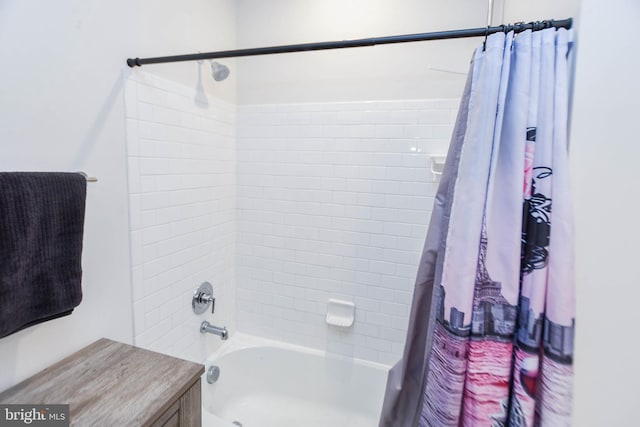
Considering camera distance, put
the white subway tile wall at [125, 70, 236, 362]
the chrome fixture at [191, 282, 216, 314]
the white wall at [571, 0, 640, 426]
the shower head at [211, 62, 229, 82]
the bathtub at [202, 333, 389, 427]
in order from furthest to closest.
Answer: the bathtub at [202, 333, 389, 427] → the chrome fixture at [191, 282, 216, 314] → the shower head at [211, 62, 229, 82] → the white subway tile wall at [125, 70, 236, 362] → the white wall at [571, 0, 640, 426]

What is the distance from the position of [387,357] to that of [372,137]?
138 centimetres

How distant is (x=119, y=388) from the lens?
37.6 inches

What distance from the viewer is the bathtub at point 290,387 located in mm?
1916

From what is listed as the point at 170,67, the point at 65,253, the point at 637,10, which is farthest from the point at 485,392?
the point at 170,67

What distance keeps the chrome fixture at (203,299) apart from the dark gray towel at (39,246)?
0.81 metres

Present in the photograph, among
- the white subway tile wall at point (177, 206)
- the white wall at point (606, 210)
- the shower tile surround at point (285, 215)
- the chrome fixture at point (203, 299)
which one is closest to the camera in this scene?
the white wall at point (606, 210)

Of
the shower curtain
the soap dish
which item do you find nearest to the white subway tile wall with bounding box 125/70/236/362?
the soap dish

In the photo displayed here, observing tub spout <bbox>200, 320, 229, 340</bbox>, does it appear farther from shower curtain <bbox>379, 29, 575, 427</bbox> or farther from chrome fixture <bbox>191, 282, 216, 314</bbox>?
shower curtain <bbox>379, 29, 575, 427</bbox>

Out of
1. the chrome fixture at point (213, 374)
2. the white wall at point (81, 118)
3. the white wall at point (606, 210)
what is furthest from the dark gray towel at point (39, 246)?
the white wall at point (606, 210)

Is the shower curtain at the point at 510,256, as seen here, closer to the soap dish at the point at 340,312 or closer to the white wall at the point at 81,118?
the soap dish at the point at 340,312

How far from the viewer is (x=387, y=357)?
1.94 meters

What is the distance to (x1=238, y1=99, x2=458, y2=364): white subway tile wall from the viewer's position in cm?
178

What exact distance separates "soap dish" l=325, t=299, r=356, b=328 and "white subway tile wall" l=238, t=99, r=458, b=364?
5 centimetres

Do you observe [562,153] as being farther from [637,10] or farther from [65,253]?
[65,253]
